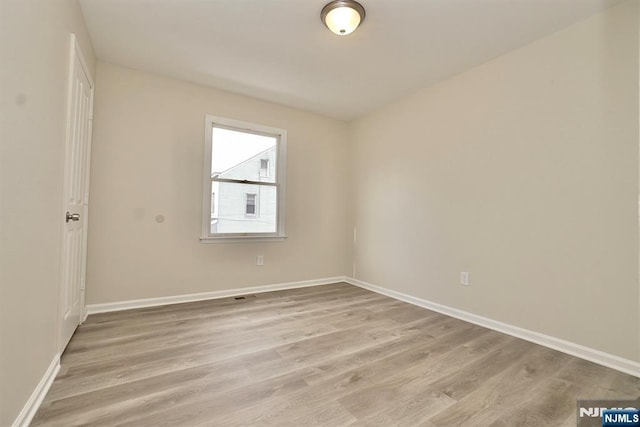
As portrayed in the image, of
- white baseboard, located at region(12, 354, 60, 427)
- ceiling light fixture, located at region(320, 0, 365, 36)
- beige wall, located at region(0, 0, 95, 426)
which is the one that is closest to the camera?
beige wall, located at region(0, 0, 95, 426)

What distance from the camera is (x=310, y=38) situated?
2418 mm

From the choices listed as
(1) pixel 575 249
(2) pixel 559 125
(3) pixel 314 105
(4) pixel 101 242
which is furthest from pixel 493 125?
(4) pixel 101 242

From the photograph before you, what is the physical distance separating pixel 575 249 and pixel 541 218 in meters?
0.31

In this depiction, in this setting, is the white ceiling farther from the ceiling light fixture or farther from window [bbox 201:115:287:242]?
window [bbox 201:115:287:242]

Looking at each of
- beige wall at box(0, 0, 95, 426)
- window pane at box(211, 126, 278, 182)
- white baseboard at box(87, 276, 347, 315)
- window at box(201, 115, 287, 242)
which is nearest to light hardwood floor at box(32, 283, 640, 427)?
white baseboard at box(87, 276, 347, 315)

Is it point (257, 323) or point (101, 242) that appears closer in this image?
point (257, 323)

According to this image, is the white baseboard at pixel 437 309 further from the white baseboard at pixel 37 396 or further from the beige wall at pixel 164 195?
the white baseboard at pixel 37 396

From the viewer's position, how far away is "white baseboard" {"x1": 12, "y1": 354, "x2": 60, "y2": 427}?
126cm

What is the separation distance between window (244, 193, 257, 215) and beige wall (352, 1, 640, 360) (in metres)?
1.84

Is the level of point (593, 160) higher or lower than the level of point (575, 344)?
higher

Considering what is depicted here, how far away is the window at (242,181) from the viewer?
11.1 ft

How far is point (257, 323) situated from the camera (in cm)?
261

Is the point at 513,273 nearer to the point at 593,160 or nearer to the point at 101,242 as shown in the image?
the point at 593,160

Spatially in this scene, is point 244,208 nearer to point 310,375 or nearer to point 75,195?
point 75,195
